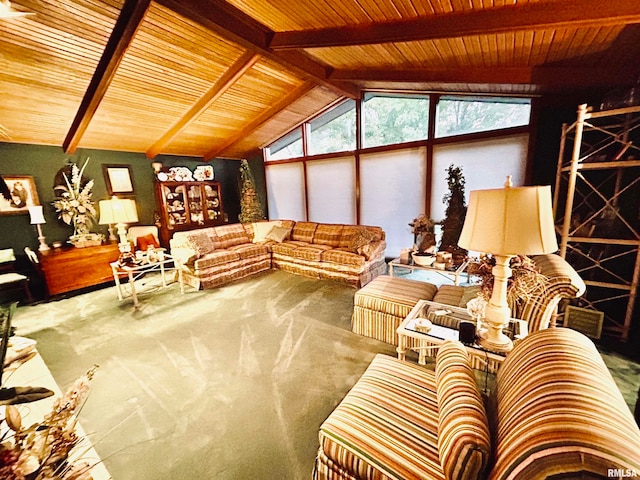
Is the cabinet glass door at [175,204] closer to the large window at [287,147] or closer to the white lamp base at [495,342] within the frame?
the large window at [287,147]

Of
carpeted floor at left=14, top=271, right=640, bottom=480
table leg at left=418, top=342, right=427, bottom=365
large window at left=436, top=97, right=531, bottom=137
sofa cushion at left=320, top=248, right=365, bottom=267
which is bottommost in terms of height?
carpeted floor at left=14, top=271, right=640, bottom=480

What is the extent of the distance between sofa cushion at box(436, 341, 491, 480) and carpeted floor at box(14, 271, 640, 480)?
90 cm

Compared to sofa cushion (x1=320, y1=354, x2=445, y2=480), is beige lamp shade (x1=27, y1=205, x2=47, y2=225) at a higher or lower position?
higher

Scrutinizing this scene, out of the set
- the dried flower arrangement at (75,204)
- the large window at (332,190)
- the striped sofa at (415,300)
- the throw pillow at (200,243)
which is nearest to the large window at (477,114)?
the large window at (332,190)

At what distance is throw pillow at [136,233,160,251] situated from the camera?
16.0ft

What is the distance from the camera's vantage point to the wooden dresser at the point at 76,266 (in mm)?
3812

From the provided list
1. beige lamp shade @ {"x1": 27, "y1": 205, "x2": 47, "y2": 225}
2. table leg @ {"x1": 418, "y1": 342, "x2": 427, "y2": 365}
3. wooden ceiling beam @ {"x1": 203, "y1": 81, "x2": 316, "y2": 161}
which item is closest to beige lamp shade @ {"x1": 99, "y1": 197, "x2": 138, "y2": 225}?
beige lamp shade @ {"x1": 27, "y1": 205, "x2": 47, "y2": 225}

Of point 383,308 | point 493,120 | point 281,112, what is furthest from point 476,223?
point 281,112

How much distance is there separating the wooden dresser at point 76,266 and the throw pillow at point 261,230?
7.52 ft

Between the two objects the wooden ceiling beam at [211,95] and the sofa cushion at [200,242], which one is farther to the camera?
the sofa cushion at [200,242]

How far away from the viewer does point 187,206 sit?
5711mm

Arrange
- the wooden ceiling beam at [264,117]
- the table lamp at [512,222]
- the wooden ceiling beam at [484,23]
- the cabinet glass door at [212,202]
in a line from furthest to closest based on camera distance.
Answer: the cabinet glass door at [212,202], the wooden ceiling beam at [264,117], the wooden ceiling beam at [484,23], the table lamp at [512,222]

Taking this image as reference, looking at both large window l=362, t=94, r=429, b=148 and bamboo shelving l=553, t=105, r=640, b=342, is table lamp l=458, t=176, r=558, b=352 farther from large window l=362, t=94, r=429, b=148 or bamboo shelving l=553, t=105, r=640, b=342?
large window l=362, t=94, r=429, b=148

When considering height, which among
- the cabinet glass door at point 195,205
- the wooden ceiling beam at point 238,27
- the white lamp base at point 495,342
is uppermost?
the wooden ceiling beam at point 238,27
